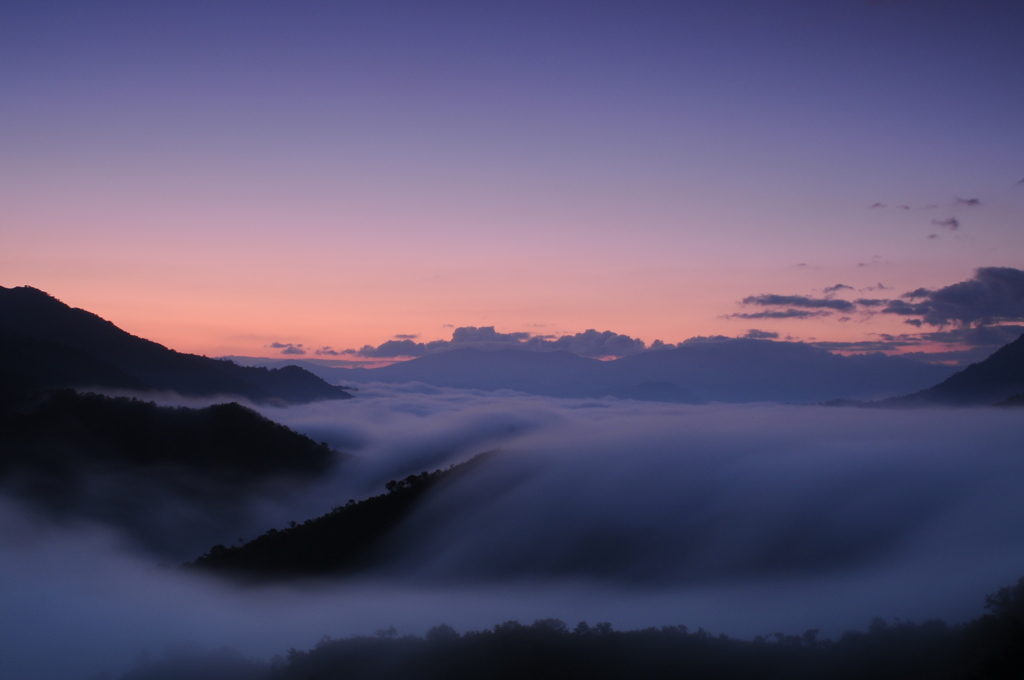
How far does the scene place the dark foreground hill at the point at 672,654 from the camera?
41156 millimetres

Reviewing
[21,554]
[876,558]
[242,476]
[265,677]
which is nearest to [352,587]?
[265,677]

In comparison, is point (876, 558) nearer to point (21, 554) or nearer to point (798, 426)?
point (798, 426)

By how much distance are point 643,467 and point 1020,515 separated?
53851 mm

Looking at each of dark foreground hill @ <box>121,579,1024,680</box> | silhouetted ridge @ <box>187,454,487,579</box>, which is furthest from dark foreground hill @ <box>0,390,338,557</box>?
dark foreground hill @ <box>121,579,1024,680</box>

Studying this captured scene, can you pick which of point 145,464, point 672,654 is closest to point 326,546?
point 672,654

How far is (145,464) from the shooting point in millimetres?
139375

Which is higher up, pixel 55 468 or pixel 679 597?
pixel 55 468

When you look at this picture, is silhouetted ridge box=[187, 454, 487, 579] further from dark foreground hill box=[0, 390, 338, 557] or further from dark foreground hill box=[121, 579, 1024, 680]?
dark foreground hill box=[0, 390, 338, 557]

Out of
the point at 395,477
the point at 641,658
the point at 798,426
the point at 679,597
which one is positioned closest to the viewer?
the point at 641,658

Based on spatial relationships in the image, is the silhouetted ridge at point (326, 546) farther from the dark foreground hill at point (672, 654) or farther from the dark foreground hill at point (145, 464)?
the dark foreground hill at point (145, 464)

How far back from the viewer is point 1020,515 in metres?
74.9

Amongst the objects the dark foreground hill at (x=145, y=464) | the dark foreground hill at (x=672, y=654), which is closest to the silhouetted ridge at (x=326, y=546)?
the dark foreground hill at (x=672, y=654)

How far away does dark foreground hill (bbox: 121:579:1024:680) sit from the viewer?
135 feet

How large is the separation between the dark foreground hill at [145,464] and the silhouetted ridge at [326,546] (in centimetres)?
3928
